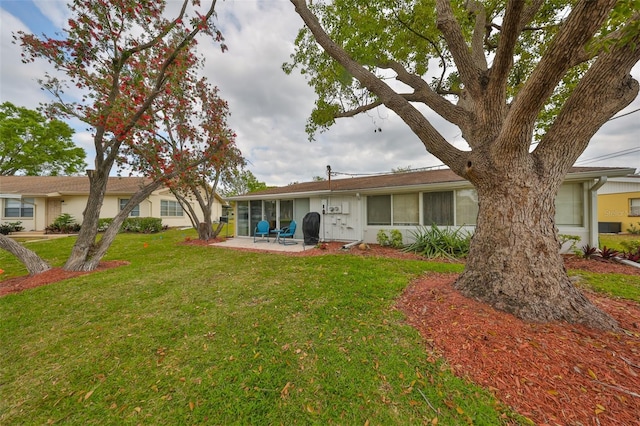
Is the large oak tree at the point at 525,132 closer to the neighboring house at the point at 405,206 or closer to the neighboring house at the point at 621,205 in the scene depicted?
the neighboring house at the point at 405,206

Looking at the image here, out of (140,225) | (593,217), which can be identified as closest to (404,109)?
(593,217)

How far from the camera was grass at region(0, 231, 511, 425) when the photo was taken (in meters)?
1.83

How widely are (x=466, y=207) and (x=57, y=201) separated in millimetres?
25794

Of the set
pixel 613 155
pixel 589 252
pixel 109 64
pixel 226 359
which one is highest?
pixel 613 155

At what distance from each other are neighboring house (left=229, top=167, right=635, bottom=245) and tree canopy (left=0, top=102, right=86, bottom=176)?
22.9 m

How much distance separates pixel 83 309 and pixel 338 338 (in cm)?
435

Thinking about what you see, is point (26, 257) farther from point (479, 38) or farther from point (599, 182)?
point (599, 182)

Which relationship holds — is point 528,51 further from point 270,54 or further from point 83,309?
point 83,309

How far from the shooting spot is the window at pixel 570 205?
6.77 metres

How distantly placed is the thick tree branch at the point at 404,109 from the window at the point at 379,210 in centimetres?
583

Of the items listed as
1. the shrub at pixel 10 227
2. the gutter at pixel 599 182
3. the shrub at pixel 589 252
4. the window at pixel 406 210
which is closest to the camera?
the gutter at pixel 599 182

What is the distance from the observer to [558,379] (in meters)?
1.92

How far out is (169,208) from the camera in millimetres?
18594

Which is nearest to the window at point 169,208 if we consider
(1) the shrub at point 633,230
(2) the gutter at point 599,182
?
(2) the gutter at point 599,182
